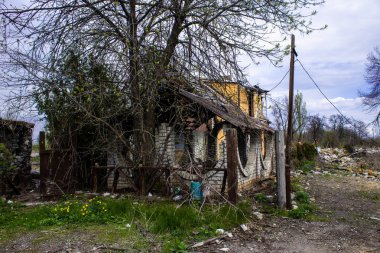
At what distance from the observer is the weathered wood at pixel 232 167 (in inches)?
287

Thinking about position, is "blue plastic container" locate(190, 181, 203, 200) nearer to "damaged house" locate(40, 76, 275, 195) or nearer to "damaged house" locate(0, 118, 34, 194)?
"damaged house" locate(40, 76, 275, 195)

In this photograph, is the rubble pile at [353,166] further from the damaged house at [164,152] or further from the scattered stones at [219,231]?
the scattered stones at [219,231]

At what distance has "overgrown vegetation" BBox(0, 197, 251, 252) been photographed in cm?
588

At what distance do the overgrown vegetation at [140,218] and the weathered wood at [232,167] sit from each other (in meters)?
0.37

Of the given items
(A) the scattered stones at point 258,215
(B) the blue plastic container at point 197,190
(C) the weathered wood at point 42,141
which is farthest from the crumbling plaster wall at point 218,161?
(C) the weathered wood at point 42,141

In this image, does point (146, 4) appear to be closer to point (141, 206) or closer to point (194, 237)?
point (141, 206)

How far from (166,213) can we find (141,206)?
0.91 m

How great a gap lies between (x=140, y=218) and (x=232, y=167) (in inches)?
89.4

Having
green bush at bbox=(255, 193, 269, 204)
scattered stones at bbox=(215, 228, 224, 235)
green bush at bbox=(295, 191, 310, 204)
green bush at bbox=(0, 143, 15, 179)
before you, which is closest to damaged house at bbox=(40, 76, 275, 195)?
green bush at bbox=(0, 143, 15, 179)

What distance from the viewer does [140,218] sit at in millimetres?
6500

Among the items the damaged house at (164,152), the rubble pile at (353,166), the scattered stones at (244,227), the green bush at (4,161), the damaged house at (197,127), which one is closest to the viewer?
the scattered stones at (244,227)

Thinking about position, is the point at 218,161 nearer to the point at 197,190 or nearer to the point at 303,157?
the point at 197,190

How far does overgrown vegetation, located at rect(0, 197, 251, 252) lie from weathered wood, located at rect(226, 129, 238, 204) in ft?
1.21

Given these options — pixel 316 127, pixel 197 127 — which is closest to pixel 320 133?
pixel 316 127
